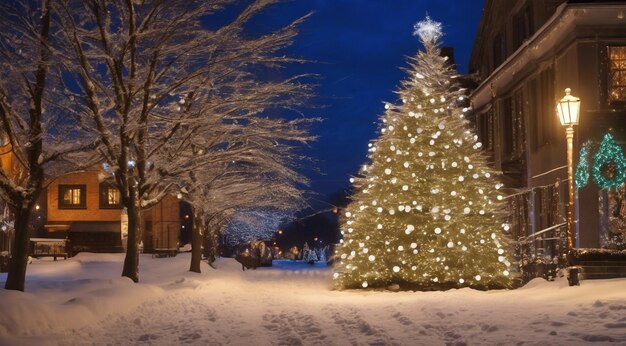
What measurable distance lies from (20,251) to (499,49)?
2423cm

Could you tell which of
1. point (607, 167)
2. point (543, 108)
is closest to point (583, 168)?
point (607, 167)

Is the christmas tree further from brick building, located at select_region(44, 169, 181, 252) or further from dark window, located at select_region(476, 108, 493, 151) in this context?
brick building, located at select_region(44, 169, 181, 252)

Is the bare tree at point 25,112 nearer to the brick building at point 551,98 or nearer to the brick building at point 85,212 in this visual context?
the brick building at point 551,98

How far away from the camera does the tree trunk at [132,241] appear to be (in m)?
20.4

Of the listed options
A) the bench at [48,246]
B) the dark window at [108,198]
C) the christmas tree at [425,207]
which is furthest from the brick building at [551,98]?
the dark window at [108,198]

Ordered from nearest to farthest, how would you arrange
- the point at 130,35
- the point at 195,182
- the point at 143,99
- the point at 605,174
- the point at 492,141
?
the point at 130,35 < the point at 143,99 < the point at 605,174 < the point at 195,182 < the point at 492,141

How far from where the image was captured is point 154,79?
19.2 metres

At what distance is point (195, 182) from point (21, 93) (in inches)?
407

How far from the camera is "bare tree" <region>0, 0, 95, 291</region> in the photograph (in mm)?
15992

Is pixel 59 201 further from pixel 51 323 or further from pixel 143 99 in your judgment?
pixel 51 323

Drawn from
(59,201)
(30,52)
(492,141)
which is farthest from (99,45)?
(59,201)

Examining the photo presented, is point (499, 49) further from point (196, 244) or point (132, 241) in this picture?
point (132, 241)

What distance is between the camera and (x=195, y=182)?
2672cm

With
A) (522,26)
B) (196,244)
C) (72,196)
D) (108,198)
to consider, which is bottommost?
(196,244)
